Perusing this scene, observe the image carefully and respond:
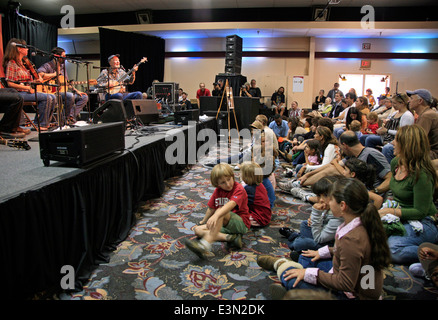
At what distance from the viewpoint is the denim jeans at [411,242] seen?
207cm

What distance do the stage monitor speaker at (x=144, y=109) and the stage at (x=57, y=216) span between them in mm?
1767

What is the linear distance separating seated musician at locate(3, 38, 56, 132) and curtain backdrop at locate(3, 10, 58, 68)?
4.63m

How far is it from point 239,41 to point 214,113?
233 centimetres

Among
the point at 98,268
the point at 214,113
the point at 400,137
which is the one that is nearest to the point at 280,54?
the point at 214,113

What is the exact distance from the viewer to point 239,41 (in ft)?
27.8

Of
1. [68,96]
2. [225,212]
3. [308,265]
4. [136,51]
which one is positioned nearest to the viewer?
[308,265]

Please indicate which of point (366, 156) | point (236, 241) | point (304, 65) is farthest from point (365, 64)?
point (236, 241)

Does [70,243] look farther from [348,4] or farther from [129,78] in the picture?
[348,4]

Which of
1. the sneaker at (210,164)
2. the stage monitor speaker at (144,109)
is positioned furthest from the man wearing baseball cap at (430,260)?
the stage monitor speaker at (144,109)

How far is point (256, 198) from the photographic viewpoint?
2.71 metres

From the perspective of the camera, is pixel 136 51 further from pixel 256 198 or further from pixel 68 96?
pixel 256 198

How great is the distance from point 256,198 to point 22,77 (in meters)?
3.30

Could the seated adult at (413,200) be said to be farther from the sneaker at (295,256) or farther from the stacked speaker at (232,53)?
the stacked speaker at (232,53)
